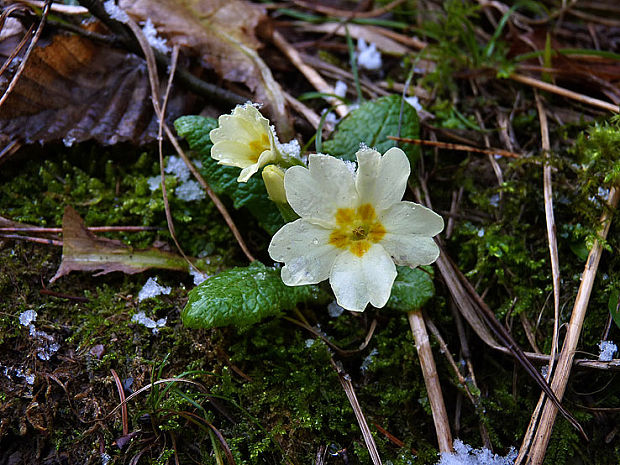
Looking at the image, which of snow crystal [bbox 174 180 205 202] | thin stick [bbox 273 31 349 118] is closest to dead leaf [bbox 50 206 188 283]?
snow crystal [bbox 174 180 205 202]

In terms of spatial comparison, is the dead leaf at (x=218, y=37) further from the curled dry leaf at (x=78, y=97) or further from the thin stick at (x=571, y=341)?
the thin stick at (x=571, y=341)

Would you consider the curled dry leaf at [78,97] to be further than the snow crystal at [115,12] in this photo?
No

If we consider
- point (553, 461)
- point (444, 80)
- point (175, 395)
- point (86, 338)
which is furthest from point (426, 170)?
point (86, 338)

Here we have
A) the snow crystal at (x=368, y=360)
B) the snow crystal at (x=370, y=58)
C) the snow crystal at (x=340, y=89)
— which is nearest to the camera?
the snow crystal at (x=368, y=360)

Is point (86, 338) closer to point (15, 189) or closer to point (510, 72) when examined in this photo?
point (15, 189)

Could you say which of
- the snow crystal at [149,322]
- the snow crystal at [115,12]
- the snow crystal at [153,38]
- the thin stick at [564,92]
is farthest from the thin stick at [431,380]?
the snow crystal at [115,12]
